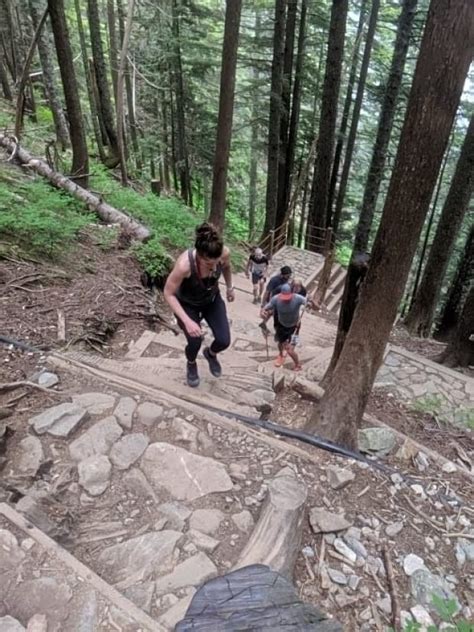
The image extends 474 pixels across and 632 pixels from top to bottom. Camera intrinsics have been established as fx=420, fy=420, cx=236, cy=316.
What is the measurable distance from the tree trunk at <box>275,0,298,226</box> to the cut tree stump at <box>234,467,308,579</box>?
1265 cm

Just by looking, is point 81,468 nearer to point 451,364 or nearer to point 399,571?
point 399,571

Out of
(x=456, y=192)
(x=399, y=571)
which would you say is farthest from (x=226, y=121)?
(x=399, y=571)

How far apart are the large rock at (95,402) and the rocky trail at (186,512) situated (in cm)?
2

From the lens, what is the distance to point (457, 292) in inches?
402

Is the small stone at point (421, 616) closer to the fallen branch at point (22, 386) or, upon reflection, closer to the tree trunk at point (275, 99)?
the fallen branch at point (22, 386)

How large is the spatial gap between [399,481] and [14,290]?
15.9 ft

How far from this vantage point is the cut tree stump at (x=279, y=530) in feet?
7.91

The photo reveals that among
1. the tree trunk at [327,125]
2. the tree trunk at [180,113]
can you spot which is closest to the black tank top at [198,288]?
the tree trunk at [327,125]

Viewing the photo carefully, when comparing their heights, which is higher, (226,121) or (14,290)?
(226,121)

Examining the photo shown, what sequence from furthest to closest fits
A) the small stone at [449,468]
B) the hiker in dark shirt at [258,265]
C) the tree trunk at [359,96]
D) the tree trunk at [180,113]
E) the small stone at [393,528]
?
the tree trunk at [180,113]
the tree trunk at [359,96]
the hiker in dark shirt at [258,265]
the small stone at [449,468]
the small stone at [393,528]

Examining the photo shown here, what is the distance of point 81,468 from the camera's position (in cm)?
296

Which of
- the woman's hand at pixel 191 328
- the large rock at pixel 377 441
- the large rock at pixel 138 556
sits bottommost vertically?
the large rock at pixel 377 441

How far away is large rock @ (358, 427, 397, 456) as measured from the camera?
3.92 m

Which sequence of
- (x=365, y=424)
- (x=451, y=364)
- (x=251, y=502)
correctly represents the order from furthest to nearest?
(x=451, y=364) → (x=365, y=424) → (x=251, y=502)
